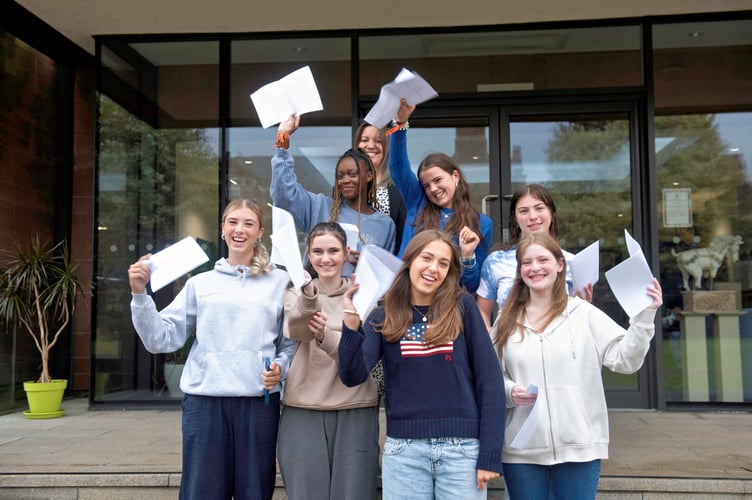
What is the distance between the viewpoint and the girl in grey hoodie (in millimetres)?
2646

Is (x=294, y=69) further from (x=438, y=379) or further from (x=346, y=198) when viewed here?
(x=438, y=379)

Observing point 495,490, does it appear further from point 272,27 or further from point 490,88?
point 272,27

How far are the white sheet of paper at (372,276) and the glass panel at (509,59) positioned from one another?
3.69 m

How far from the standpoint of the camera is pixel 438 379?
2.35m

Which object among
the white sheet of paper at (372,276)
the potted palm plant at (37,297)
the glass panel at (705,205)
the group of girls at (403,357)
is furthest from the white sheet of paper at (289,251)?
the glass panel at (705,205)

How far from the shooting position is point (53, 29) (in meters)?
5.67

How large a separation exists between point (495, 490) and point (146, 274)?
77.6 inches

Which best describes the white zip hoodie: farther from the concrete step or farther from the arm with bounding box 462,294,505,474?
the concrete step

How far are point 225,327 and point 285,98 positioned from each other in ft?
3.37

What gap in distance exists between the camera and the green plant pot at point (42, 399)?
209 inches

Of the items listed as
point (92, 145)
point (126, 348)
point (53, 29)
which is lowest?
point (126, 348)

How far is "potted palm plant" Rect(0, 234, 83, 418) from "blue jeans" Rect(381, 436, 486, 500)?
156 inches

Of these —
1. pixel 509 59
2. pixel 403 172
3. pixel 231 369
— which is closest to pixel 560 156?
pixel 509 59

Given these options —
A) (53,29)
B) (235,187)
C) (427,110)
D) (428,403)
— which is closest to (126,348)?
(235,187)
